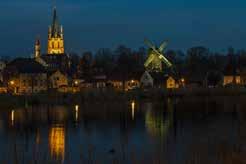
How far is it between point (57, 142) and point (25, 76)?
65807 millimetres

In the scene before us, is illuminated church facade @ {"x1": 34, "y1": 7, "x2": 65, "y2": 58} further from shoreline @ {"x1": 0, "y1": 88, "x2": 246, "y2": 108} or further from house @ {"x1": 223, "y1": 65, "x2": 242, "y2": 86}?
shoreline @ {"x1": 0, "y1": 88, "x2": 246, "y2": 108}

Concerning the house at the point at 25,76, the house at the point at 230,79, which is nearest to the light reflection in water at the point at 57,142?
the house at the point at 25,76

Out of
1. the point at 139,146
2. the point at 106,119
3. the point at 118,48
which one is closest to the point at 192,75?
the point at 118,48

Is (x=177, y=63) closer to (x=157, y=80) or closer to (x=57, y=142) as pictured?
(x=157, y=80)

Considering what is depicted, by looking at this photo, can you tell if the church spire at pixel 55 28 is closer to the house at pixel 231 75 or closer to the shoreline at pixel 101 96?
the house at pixel 231 75

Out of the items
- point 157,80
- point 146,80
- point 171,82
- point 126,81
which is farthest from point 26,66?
point 171,82

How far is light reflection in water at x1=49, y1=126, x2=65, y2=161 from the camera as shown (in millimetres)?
25984

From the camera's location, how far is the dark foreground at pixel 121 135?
885 inches

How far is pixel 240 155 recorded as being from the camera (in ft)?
70.0

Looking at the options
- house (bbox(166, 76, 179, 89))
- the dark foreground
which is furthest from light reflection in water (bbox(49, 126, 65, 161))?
house (bbox(166, 76, 179, 89))

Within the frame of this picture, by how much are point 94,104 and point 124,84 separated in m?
39.2

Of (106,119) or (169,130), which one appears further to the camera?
(106,119)

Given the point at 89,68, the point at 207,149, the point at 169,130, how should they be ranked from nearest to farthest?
the point at 207,149, the point at 169,130, the point at 89,68

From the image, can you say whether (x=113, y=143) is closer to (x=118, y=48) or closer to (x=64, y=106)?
(x=64, y=106)
